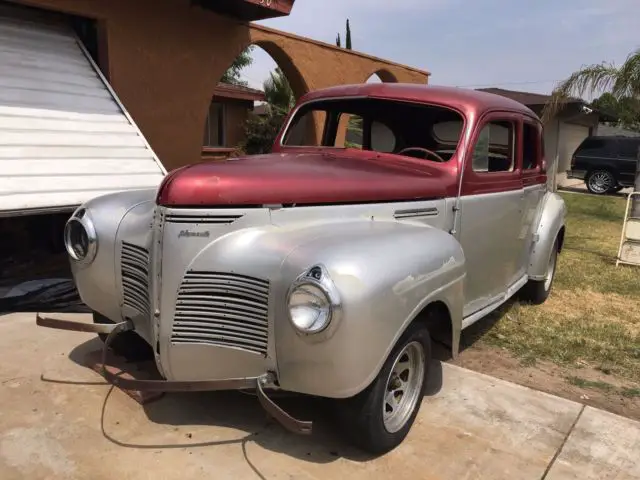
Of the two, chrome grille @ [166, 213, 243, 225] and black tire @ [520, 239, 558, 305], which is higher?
chrome grille @ [166, 213, 243, 225]

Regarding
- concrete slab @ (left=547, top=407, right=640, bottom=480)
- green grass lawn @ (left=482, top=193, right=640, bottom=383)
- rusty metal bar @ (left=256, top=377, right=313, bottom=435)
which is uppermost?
rusty metal bar @ (left=256, top=377, right=313, bottom=435)

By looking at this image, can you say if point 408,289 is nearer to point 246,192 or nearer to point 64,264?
point 246,192

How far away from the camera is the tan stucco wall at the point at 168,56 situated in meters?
6.51

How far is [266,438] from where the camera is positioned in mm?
2852

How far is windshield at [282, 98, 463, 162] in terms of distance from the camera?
3895mm

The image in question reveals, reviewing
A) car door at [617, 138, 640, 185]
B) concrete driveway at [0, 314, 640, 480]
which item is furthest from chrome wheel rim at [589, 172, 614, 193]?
concrete driveway at [0, 314, 640, 480]

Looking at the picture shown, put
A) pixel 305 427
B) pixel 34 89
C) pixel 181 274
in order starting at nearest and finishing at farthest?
1. pixel 305 427
2. pixel 181 274
3. pixel 34 89

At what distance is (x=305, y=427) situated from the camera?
2.34 meters

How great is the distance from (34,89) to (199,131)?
2.51 metres

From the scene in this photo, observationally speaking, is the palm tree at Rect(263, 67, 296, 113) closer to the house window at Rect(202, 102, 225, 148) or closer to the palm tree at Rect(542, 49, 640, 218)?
the house window at Rect(202, 102, 225, 148)

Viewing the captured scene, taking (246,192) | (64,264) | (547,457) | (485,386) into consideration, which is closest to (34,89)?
(64,264)

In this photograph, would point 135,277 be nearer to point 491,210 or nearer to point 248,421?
point 248,421

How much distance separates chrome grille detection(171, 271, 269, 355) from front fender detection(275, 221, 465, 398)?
121 millimetres

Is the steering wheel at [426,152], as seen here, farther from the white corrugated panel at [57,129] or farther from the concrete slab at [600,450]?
the white corrugated panel at [57,129]
